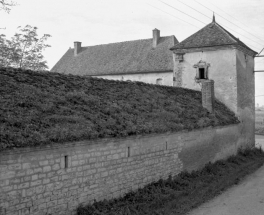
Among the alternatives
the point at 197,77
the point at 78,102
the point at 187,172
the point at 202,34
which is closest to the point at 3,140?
the point at 78,102

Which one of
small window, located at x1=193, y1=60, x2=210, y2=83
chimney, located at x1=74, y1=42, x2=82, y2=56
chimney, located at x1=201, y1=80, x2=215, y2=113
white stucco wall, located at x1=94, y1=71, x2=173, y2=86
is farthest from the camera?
chimney, located at x1=74, y1=42, x2=82, y2=56

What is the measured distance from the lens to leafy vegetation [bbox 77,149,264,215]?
27.9 feet

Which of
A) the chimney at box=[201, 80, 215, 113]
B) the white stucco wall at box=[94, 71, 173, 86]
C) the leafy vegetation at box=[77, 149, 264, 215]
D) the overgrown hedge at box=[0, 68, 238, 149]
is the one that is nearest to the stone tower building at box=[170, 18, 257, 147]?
the chimney at box=[201, 80, 215, 113]

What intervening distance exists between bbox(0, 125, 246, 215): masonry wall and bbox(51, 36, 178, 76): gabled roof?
2178cm

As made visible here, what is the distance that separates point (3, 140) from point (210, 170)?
10366mm

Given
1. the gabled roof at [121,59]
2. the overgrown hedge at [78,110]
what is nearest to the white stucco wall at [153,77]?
the gabled roof at [121,59]

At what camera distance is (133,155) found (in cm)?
986

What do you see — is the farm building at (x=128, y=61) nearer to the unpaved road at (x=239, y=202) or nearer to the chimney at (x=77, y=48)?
the chimney at (x=77, y=48)

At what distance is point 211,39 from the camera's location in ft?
68.5

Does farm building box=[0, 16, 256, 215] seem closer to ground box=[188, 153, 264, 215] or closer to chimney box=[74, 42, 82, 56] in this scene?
ground box=[188, 153, 264, 215]

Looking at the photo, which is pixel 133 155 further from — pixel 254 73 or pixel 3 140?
pixel 254 73

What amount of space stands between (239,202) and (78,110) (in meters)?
6.15

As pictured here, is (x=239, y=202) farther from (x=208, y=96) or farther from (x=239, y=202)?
(x=208, y=96)

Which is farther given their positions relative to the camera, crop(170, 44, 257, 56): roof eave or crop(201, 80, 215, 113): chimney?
crop(170, 44, 257, 56): roof eave
